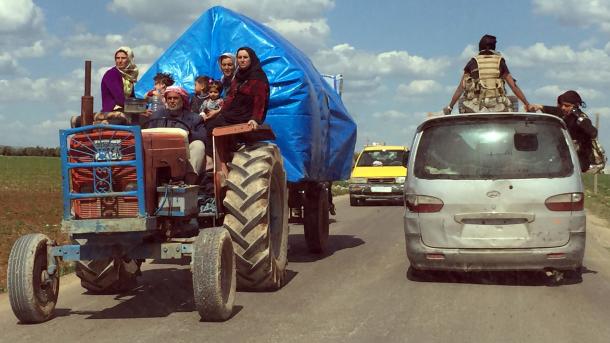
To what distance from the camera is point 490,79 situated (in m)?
10.4

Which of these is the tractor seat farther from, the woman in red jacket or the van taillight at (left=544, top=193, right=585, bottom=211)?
the van taillight at (left=544, top=193, right=585, bottom=211)

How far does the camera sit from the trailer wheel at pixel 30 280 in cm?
629

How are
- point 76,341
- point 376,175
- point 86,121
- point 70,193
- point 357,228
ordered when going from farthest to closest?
point 376,175 → point 357,228 → point 86,121 → point 70,193 → point 76,341

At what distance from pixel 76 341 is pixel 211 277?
3.83 ft

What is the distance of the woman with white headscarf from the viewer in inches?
326

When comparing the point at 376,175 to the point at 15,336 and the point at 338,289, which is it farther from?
the point at 15,336

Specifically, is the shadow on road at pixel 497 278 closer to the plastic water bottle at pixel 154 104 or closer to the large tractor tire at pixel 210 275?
the large tractor tire at pixel 210 275

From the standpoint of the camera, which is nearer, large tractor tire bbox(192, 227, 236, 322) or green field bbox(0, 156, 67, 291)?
large tractor tire bbox(192, 227, 236, 322)

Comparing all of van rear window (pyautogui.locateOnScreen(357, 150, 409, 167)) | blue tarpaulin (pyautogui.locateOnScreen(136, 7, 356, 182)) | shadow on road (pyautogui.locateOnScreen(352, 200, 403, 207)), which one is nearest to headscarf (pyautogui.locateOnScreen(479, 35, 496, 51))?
blue tarpaulin (pyautogui.locateOnScreen(136, 7, 356, 182))

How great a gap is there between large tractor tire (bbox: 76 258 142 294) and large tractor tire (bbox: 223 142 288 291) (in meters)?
1.19

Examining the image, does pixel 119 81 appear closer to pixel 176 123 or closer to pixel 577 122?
pixel 176 123

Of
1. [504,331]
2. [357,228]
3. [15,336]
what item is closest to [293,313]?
[504,331]

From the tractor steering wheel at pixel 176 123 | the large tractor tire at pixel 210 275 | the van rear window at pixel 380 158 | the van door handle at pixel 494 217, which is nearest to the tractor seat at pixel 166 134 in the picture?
the tractor steering wheel at pixel 176 123

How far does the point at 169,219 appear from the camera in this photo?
23.2 feet
